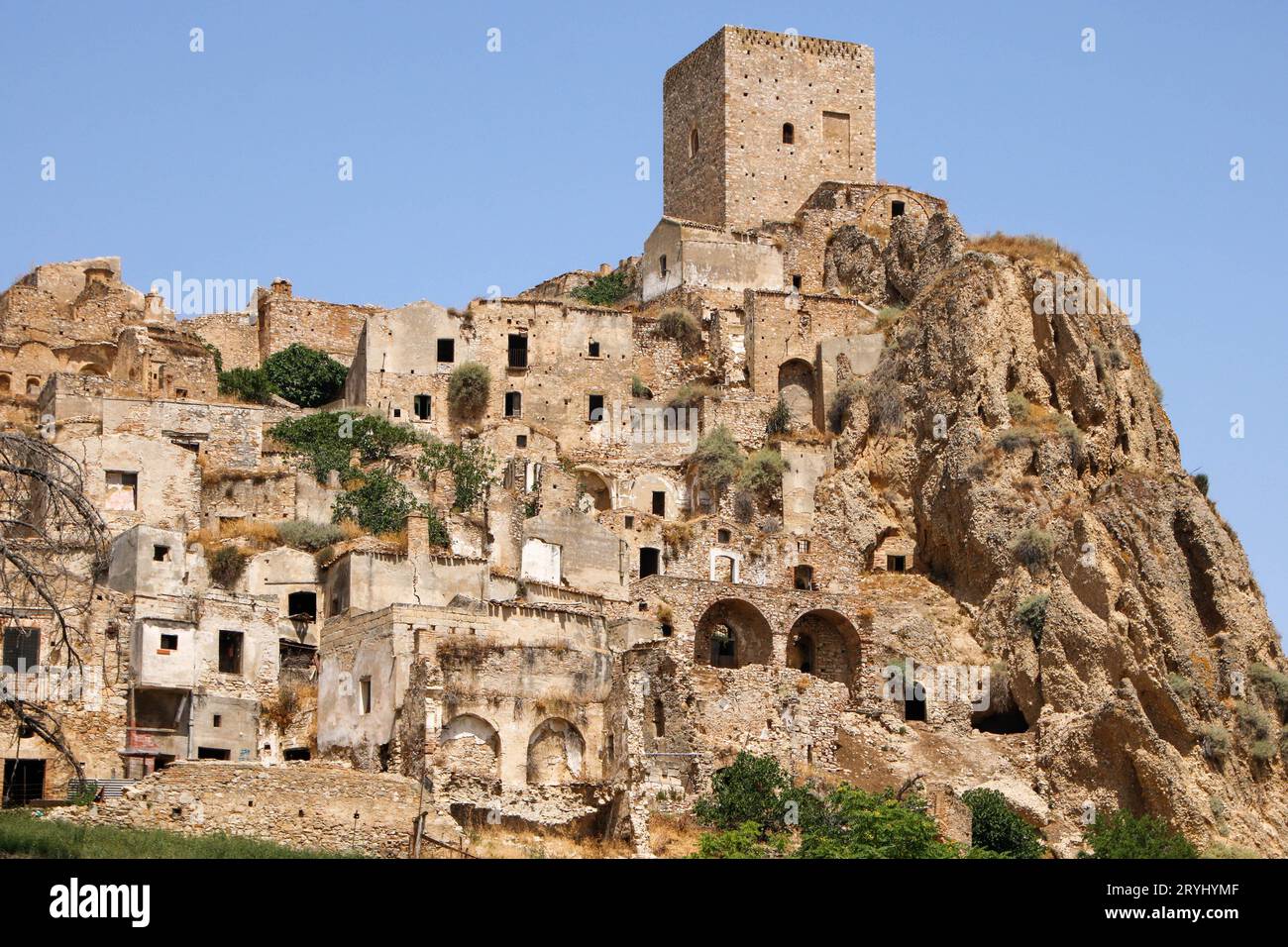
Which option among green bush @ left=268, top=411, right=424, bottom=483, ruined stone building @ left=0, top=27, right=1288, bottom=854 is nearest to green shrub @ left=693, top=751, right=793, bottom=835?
ruined stone building @ left=0, top=27, right=1288, bottom=854

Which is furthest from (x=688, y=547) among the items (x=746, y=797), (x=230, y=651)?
(x=746, y=797)

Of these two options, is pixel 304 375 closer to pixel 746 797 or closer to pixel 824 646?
pixel 824 646

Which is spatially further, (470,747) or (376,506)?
(376,506)

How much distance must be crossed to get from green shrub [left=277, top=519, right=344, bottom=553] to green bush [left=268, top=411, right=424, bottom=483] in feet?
12.8

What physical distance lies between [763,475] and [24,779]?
2292 centimetres

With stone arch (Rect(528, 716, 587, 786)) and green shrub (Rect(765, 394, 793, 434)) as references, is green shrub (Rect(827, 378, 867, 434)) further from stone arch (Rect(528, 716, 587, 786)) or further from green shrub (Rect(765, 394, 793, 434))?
stone arch (Rect(528, 716, 587, 786))

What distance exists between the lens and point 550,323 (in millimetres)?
62281

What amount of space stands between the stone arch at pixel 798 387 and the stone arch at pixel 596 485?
598 centimetres

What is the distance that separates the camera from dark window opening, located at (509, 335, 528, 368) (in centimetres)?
6172

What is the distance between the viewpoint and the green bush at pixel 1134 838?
142 ft

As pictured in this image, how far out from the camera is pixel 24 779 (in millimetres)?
40719
